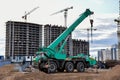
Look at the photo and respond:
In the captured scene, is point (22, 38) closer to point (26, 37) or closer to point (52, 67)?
point (26, 37)

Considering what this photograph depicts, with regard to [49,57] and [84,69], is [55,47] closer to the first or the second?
[49,57]

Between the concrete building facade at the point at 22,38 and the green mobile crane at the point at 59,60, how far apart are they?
68601 millimetres

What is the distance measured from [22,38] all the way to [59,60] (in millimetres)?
74112

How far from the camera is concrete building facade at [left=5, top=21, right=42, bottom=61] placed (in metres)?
106

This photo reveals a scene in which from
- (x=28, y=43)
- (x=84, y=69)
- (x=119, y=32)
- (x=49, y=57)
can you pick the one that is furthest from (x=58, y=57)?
(x=28, y=43)

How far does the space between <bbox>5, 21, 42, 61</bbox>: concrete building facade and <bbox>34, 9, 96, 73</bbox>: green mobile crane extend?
68.6 m

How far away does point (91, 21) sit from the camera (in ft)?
148

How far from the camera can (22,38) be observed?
10738cm

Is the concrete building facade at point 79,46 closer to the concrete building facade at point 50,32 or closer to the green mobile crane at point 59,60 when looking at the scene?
the concrete building facade at point 50,32

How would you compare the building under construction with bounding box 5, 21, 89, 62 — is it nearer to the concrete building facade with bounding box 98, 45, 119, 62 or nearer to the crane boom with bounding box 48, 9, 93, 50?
the concrete building facade with bounding box 98, 45, 119, 62

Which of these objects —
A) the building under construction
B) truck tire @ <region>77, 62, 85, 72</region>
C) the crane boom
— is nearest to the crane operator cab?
the crane boom

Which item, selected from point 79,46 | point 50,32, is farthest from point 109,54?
point 50,32

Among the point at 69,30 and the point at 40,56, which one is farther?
the point at 69,30

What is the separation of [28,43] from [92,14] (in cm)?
6856
